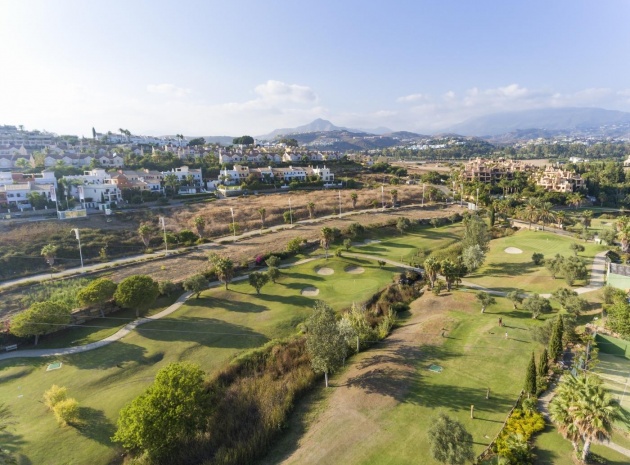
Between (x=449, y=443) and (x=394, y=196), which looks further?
(x=394, y=196)

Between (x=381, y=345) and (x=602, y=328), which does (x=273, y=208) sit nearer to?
(x=381, y=345)

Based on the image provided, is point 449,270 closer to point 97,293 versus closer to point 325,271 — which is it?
point 325,271

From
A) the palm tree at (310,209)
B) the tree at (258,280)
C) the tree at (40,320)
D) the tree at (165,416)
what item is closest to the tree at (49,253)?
the tree at (40,320)

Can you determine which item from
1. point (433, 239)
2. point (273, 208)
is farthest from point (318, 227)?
point (433, 239)

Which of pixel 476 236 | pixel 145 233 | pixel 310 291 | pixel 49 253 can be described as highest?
pixel 145 233

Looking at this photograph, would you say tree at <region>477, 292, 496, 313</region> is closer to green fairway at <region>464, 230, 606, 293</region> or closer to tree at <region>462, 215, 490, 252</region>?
green fairway at <region>464, 230, 606, 293</region>

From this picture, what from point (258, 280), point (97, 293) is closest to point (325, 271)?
point (258, 280)

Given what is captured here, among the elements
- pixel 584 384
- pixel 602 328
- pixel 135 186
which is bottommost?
pixel 602 328
